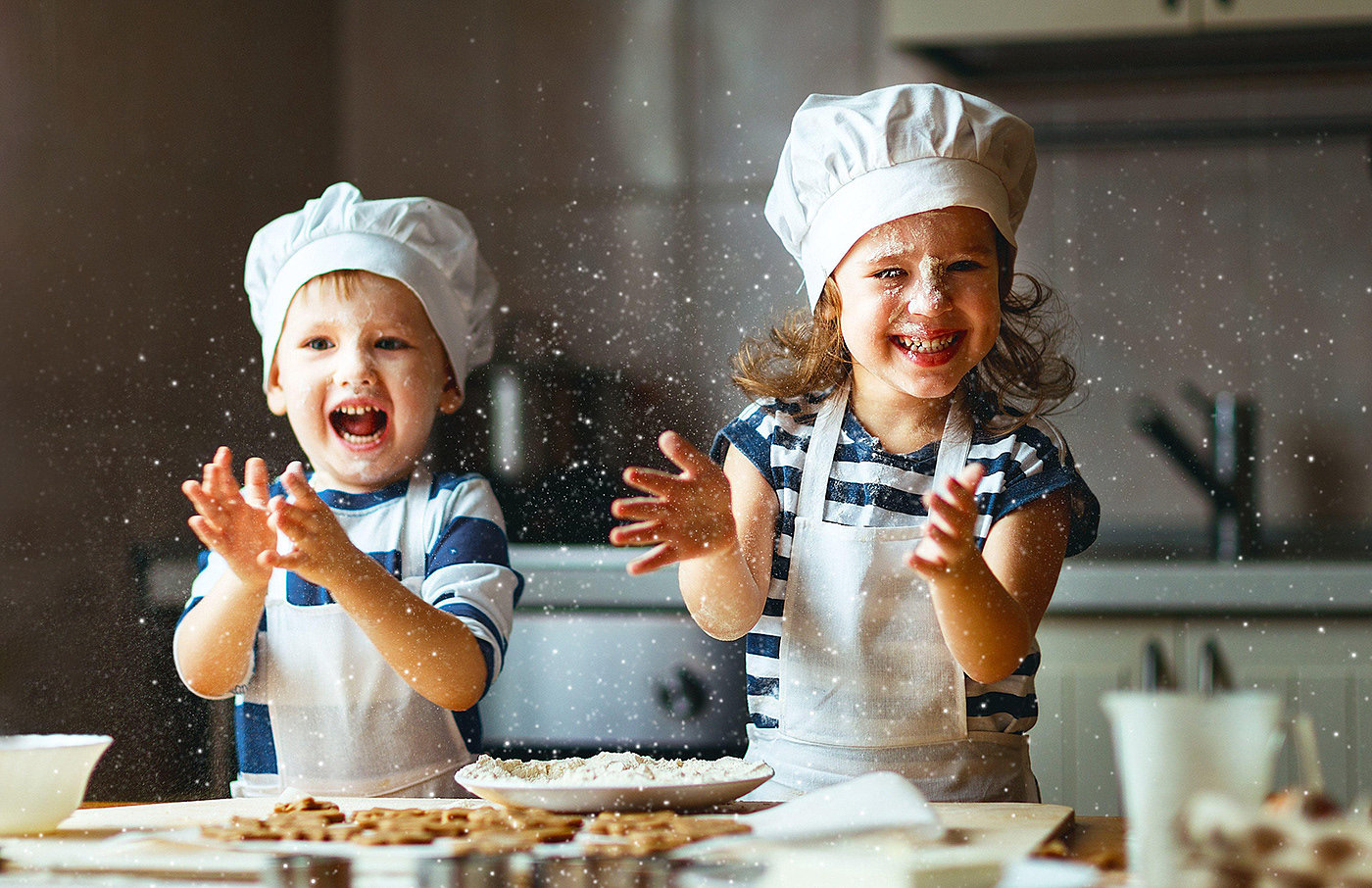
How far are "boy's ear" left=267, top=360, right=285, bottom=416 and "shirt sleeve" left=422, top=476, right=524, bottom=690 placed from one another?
0.29 feet

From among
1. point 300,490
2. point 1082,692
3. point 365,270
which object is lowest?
point 1082,692

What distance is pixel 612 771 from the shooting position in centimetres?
42

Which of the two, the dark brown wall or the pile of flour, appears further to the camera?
the dark brown wall

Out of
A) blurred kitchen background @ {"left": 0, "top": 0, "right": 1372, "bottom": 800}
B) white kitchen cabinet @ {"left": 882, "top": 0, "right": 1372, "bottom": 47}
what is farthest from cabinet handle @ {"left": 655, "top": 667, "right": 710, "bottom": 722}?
white kitchen cabinet @ {"left": 882, "top": 0, "right": 1372, "bottom": 47}

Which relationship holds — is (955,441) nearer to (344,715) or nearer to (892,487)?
(892,487)

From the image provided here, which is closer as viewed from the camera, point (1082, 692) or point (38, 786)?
point (38, 786)

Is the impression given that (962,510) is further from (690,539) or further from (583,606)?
(583,606)

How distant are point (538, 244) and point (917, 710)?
0.28 meters

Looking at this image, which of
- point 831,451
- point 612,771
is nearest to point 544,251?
point 831,451

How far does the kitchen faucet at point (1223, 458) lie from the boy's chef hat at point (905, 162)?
5.3 inches

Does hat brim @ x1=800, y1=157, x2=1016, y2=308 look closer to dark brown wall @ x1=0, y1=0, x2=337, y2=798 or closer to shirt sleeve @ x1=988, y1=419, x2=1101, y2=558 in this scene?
shirt sleeve @ x1=988, y1=419, x2=1101, y2=558

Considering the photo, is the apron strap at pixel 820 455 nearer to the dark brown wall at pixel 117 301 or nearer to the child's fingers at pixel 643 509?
the child's fingers at pixel 643 509

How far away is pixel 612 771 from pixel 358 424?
0.70 ft

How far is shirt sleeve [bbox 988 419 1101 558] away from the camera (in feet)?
1.64
